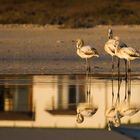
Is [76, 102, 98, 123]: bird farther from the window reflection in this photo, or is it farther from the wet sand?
the wet sand

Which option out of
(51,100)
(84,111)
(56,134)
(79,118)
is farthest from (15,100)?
(56,134)

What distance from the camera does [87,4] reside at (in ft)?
150

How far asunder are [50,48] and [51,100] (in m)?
12.7

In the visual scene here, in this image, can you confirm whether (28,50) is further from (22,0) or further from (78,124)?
(22,0)

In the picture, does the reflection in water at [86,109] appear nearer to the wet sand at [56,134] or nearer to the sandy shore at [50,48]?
the wet sand at [56,134]

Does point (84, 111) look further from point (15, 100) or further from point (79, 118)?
point (15, 100)

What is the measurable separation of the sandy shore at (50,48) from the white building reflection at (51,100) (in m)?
2.09

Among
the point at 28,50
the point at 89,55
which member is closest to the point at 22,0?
the point at 28,50

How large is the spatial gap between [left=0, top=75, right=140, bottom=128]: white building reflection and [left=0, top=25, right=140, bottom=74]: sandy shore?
6.84 feet

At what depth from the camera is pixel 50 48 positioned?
2569cm

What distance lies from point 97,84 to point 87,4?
3079 centimetres

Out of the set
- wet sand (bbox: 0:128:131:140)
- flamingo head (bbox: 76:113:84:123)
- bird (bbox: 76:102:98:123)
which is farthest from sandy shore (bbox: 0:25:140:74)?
wet sand (bbox: 0:128:131:140)

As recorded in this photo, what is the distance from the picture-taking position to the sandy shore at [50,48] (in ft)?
63.3

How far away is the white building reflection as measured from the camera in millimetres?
10750
